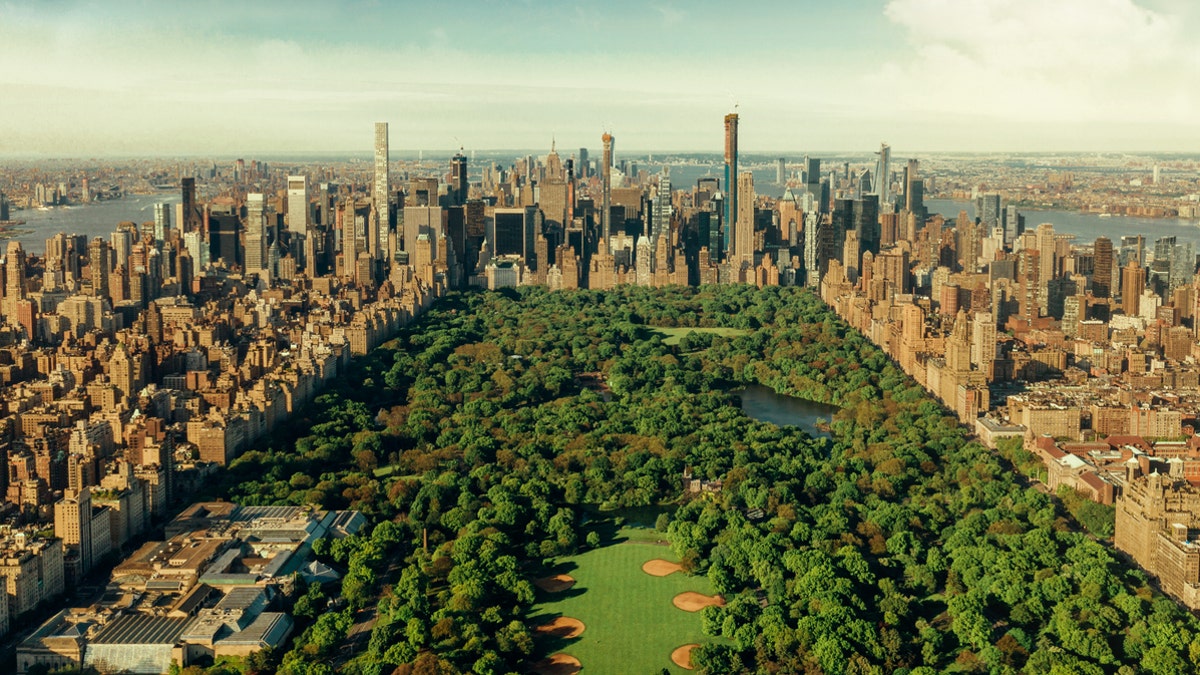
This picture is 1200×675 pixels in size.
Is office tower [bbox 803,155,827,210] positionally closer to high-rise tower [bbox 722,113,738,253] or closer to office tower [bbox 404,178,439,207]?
high-rise tower [bbox 722,113,738,253]

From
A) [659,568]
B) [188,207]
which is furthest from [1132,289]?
[188,207]

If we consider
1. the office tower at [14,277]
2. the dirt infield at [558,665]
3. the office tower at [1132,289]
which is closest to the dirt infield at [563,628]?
the dirt infield at [558,665]

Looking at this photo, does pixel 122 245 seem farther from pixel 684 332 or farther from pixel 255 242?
pixel 684 332

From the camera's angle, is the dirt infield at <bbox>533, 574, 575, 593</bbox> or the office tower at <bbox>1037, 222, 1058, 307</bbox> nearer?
the dirt infield at <bbox>533, 574, 575, 593</bbox>

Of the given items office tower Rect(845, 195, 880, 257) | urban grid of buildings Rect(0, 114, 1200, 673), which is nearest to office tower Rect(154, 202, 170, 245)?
urban grid of buildings Rect(0, 114, 1200, 673)

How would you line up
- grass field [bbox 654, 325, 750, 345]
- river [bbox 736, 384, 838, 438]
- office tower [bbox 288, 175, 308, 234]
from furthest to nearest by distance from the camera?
1. office tower [bbox 288, 175, 308, 234]
2. grass field [bbox 654, 325, 750, 345]
3. river [bbox 736, 384, 838, 438]

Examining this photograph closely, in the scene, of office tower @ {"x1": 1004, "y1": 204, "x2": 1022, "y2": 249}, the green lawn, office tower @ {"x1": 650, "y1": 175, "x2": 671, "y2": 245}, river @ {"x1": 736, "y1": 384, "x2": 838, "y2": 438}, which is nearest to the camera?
the green lawn
